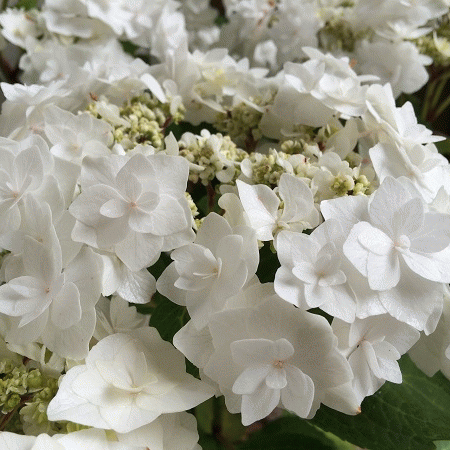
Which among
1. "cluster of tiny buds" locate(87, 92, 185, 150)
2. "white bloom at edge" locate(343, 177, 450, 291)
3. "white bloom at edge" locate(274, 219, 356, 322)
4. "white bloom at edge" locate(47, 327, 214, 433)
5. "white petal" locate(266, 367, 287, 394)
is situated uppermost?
"white bloom at edge" locate(343, 177, 450, 291)

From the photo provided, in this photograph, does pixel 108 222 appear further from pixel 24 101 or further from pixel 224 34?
pixel 224 34

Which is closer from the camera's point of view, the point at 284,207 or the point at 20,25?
the point at 284,207

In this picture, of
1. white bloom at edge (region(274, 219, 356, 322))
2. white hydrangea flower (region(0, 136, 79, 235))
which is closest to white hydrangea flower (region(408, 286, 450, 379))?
white bloom at edge (region(274, 219, 356, 322))

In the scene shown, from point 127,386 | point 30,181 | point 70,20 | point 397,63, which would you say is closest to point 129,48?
point 70,20

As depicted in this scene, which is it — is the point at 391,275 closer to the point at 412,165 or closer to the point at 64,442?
the point at 412,165

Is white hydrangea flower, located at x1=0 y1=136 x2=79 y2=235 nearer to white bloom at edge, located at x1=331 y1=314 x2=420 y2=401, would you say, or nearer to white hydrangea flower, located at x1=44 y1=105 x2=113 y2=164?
white hydrangea flower, located at x1=44 y1=105 x2=113 y2=164

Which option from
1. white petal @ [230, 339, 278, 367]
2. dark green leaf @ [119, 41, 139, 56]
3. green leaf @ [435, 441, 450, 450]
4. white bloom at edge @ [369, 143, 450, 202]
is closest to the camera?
white petal @ [230, 339, 278, 367]

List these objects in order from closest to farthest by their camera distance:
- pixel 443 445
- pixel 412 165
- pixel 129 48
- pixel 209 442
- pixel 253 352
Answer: pixel 253 352 → pixel 412 165 → pixel 443 445 → pixel 209 442 → pixel 129 48
